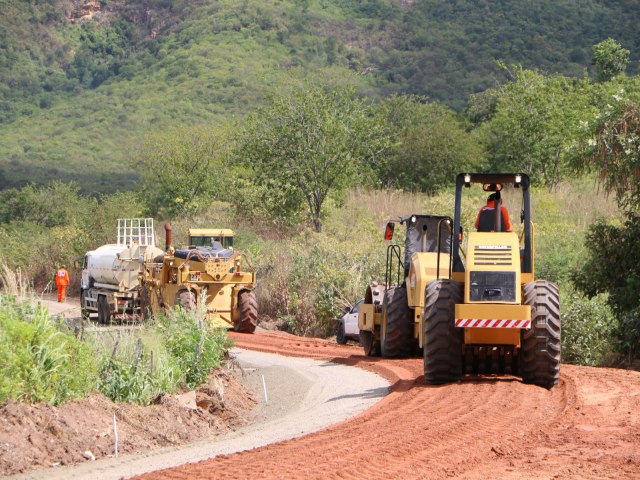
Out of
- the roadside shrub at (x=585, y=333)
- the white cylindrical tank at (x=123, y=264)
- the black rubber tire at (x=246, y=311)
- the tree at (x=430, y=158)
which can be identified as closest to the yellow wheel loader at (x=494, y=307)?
the roadside shrub at (x=585, y=333)

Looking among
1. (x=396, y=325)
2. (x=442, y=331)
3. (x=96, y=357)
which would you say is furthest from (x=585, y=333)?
(x=96, y=357)

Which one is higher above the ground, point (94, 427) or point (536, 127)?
point (536, 127)

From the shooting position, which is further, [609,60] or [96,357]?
[609,60]

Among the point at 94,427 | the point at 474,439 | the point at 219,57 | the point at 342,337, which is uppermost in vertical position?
the point at 219,57

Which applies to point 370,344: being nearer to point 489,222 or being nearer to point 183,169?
point 489,222

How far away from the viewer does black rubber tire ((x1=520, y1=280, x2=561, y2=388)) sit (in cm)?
1529

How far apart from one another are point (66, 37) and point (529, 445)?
126013 millimetres

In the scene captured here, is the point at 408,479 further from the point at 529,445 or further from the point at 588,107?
the point at 588,107

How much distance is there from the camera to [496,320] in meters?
15.0

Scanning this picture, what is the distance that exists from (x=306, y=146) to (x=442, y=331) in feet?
99.1

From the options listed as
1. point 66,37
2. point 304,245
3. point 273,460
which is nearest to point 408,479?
point 273,460

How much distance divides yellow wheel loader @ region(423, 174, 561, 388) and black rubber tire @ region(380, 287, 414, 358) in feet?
12.5

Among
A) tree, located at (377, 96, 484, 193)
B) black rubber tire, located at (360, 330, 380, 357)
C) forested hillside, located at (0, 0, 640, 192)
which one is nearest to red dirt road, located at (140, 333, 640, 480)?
black rubber tire, located at (360, 330, 380, 357)

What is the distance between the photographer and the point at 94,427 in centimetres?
1353
